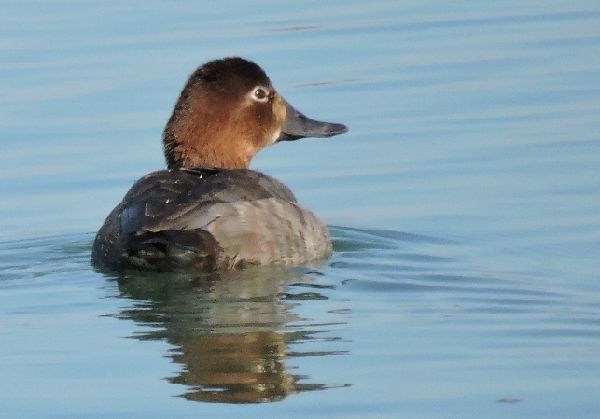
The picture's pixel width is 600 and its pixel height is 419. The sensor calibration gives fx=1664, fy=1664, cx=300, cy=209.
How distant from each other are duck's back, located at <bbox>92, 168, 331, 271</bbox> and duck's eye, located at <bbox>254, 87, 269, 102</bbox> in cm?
99

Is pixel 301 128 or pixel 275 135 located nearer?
pixel 275 135

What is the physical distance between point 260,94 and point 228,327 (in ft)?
9.43

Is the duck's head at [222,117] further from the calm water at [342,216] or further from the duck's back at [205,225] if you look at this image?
the calm water at [342,216]

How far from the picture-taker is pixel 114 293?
9.10 meters

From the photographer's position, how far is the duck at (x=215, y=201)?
9.10 meters

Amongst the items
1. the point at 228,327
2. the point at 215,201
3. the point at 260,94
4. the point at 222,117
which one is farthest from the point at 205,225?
the point at 260,94

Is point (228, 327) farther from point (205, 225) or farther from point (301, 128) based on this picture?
point (301, 128)

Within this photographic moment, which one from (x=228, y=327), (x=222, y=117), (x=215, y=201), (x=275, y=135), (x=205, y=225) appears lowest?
(x=228, y=327)

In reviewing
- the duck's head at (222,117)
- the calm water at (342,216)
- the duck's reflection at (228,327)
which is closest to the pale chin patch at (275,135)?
the duck's head at (222,117)

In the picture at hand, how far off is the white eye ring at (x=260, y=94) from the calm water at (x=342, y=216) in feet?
3.02

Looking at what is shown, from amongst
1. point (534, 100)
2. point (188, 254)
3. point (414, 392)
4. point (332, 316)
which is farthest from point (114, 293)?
point (534, 100)

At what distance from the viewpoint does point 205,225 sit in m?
9.17

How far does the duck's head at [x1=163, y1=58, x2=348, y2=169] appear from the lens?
10234mm

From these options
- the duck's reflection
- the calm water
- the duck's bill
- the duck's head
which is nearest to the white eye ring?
the duck's head
